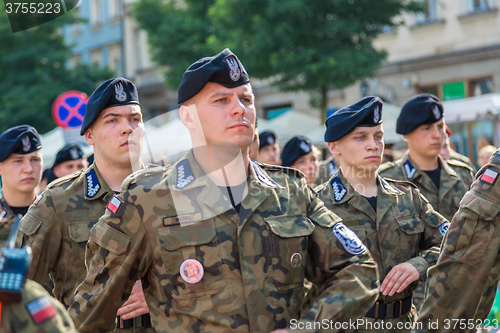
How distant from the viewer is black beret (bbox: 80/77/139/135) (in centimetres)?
462

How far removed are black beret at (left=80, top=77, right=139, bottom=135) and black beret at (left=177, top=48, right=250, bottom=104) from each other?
55.4 inches

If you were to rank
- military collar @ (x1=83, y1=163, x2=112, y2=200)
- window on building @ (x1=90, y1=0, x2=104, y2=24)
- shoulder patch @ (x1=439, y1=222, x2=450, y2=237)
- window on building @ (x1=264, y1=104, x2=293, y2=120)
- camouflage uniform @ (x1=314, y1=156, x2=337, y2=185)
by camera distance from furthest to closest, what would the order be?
1. window on building @ (x1=90, y1=0, x2=104, y2=24)
2. window on building @ (x1=264, y1=104, x2=293, y2=120)
3. camouflage uniform @ (x1=314, y1=156, x2=337, y2=185)
4. shoulder patch @ (x1=439, y1=222, x2=450, y2=237)
5. military collar @ (x1=83, y1=163, x2=112, y2=200)

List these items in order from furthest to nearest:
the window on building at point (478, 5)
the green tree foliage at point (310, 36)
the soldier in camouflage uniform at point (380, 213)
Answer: the window on building at point (478, 5) < the green tree foliage at point (310, 36) < the soldier in camouflage uniform at point (380, 213)

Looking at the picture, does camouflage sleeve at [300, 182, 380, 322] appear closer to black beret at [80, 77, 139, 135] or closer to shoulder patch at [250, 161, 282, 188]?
shoulder patch at [250, 161, 282, 188]

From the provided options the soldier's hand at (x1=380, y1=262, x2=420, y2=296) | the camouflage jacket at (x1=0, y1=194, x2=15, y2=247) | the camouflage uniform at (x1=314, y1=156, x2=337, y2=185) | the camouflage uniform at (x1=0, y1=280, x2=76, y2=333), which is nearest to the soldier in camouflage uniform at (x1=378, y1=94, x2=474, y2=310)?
the soldier's hand at (x1=380, y1=262, x2=420, y2=296)

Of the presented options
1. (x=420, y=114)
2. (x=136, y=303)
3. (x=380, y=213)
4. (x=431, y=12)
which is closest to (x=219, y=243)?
(x=136, y=303)

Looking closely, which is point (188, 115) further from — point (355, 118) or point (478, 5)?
point (478, 5)

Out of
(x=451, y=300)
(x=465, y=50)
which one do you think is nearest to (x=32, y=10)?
(x=451, y=300)

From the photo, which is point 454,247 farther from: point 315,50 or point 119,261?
point 315,50

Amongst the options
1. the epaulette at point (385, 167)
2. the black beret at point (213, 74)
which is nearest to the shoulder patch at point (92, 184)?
the black beret at point (213, 74)

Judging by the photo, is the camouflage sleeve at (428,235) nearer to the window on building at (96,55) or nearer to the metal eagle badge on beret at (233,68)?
the metal eagle badge on beret at (233,68)

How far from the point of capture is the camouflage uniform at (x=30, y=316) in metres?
2.10

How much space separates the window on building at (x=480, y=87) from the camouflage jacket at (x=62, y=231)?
58.7 feet

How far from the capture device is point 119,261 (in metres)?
3.19
